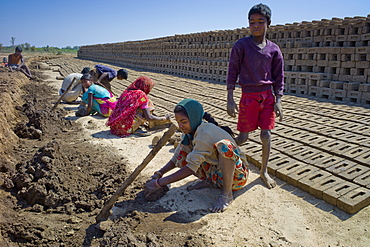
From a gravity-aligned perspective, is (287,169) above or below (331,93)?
below

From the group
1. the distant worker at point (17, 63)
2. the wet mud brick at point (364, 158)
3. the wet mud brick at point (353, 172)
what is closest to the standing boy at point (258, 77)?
the wet mud brick at point (353, 172)

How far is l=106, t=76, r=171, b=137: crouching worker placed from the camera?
468cm

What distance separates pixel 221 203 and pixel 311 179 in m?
1.01

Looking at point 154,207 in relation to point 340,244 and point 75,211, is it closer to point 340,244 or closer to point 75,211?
point 75,211

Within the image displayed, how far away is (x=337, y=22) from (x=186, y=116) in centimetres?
539

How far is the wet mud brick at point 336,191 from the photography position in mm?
2544

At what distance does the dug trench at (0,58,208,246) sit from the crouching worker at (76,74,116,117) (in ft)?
5.80

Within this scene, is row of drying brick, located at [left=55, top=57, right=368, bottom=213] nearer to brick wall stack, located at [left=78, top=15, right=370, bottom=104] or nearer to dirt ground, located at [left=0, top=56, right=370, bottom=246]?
dirt ground, located at [left=0, top=56, right=370, bottom=246]

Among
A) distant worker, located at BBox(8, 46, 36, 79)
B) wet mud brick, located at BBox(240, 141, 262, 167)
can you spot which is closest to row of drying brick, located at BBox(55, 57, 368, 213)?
wet mud brick, located at BBox(240, 141, 262, 167)

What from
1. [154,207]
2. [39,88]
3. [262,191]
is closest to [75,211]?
[154,207]

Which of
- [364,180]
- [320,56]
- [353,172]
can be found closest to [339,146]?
[353,172]

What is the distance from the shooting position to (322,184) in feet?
9.10

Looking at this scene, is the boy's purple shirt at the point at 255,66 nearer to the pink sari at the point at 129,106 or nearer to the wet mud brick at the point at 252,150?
the wet mud brick at the point at 252,150

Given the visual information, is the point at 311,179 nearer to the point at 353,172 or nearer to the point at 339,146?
the point at 353,172
